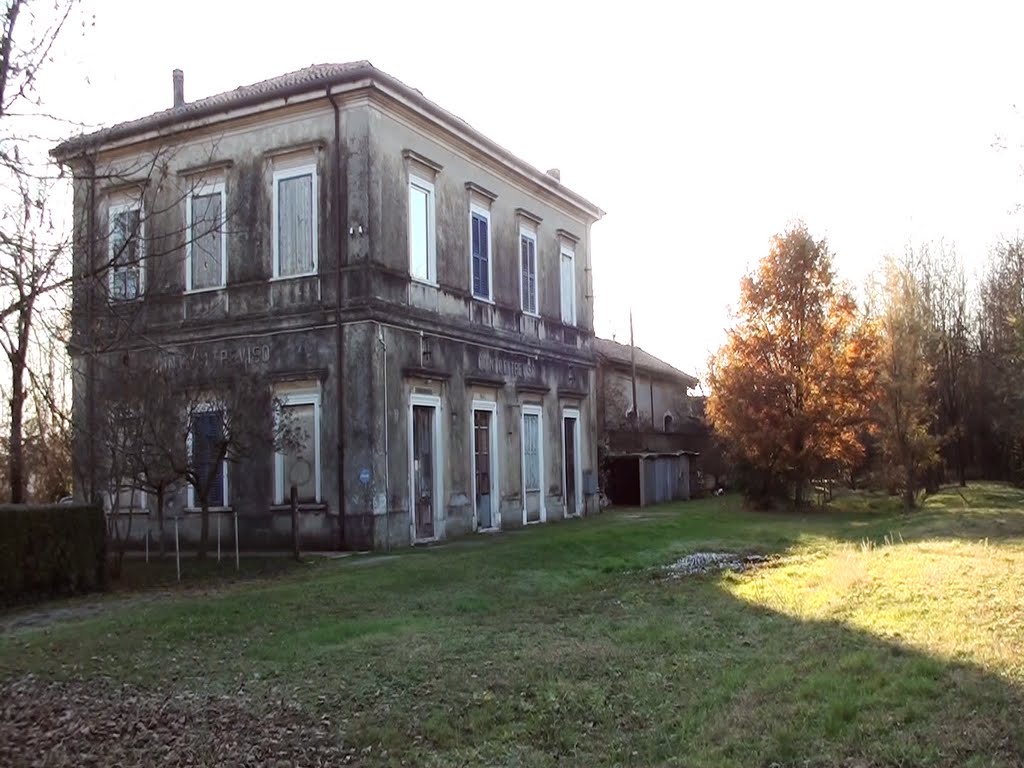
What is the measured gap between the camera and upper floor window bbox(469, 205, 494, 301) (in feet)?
76.0

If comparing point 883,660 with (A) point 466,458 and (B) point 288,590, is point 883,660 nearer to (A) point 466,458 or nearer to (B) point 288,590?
(B) point 288,590

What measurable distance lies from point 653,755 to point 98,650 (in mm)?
6433

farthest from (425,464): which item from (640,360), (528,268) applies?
(640,360)

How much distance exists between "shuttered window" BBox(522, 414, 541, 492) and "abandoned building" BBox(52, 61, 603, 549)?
1.90m

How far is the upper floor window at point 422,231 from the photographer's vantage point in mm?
20500

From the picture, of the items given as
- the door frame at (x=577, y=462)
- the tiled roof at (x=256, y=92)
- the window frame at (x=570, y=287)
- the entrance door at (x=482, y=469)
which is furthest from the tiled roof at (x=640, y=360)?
the tiled roof at (x=256, y=92)

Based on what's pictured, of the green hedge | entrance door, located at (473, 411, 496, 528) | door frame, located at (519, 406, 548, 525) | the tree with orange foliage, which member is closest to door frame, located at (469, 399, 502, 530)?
entrance door, located at (473, 411, 496, 528)

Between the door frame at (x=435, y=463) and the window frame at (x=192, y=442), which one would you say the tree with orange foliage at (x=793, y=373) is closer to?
the door frame at (x=435, y=463)

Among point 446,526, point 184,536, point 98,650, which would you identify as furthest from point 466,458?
point 98,650

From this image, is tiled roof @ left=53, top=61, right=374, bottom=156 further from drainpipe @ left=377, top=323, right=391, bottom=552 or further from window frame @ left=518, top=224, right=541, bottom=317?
window frame @ left=518, top=224, right=541, bottom=317

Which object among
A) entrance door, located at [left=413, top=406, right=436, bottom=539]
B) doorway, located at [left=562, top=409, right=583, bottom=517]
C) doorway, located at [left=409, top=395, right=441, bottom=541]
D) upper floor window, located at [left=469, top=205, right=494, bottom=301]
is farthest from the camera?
doorway, located at [left=562, top=409, right=583, bottom=517]

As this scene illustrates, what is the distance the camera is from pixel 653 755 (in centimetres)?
604

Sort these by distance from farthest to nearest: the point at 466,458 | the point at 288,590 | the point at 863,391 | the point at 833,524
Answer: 1. the point at 863,391
2. the point at 833,524
3. the point at 466,458
4. the point at 288,590

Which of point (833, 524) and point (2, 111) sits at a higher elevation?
point (2, 111)
